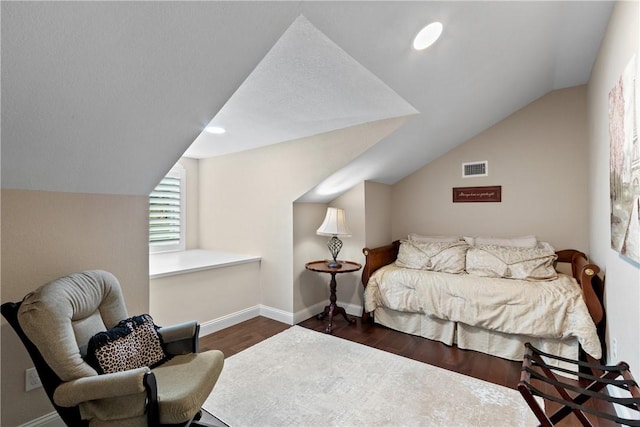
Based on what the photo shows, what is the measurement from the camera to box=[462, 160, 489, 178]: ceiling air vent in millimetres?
3592

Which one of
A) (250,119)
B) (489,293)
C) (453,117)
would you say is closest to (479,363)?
(489,293)

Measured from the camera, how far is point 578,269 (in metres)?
2.93

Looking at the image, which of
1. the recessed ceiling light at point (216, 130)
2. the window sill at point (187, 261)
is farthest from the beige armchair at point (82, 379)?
the recessed ceiling light at point (216, 130)

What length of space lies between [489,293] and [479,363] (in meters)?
0.60

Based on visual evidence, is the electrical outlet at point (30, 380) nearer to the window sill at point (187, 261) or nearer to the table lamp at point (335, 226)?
the window sill at point (187, 261)

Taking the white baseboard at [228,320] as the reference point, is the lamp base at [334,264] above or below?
above

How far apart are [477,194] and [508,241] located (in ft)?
2.14

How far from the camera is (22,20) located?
1035 mm

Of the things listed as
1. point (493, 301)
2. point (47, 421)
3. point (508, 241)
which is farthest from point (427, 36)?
point (47, 421)

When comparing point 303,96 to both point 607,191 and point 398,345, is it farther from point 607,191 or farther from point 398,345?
point 398,345

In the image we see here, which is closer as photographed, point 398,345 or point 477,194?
point 398,345

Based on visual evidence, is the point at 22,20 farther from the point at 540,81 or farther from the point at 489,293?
the point at 540,81

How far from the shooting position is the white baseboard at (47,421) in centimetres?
166

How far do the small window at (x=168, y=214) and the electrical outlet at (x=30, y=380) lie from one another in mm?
2402
